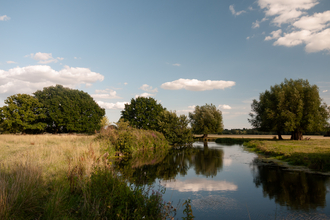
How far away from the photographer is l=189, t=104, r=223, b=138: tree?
179 ft

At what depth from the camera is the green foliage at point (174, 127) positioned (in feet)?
111

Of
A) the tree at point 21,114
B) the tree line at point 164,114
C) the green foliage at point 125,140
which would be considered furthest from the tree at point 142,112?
the green foliage at point 125,140

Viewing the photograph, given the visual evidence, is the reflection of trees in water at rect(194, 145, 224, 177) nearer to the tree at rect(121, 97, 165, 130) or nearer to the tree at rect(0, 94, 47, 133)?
the tree at rect(121, 97, 165, 130)

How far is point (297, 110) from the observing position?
33531mm

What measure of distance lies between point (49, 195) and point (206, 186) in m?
6.99

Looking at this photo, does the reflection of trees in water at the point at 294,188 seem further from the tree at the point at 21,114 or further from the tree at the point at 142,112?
the tree at the point at 21,114

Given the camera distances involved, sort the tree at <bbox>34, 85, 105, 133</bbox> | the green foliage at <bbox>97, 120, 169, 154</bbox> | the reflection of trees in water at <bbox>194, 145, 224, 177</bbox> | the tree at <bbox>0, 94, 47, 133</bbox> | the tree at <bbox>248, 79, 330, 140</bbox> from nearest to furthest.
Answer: the reflection of trees in water at <bbox>194, 145, 224, 177</bbox> < the green foliage at <bbox>97, 120, 169, 154</bbox> < the tree at <bbox>248, 79, 330, 140</bbox> < the tree at <bbox>0, 94, 47, 133</bbox> < the tree at <bbox>34, 85, 105, 133</bbox>

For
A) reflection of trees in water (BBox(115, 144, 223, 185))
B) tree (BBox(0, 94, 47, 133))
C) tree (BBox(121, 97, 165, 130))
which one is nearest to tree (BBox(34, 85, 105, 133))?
tree (BBox(0, 94, 47, 133))

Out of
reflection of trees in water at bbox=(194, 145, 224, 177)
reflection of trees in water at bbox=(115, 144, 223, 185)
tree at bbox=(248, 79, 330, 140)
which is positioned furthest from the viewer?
tree at bbox=(248, 79, 330, 140)

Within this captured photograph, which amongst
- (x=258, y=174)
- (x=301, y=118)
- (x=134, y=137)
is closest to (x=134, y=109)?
(x=134, y=137)

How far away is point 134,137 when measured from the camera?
2292 cm

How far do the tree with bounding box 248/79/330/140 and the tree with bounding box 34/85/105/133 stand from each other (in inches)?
1656

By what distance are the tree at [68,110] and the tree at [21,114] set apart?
215cm

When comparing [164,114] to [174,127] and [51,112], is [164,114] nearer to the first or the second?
[174,127]
